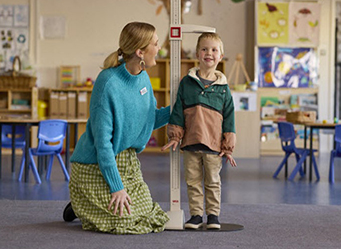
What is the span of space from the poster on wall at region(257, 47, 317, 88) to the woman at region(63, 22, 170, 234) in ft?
23.1

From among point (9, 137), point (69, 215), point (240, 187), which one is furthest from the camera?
point (9, 137)

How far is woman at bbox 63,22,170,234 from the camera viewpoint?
296 cm

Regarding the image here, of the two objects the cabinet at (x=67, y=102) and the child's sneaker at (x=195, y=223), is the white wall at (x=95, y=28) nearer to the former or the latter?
the cabinet at (x=67, y=102)

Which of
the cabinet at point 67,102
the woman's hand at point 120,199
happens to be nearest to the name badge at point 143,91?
the woman's hand at point 120,199

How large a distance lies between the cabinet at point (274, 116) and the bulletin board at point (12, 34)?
4193 mm

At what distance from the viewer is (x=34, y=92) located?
977 cm

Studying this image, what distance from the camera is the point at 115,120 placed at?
2.99 m

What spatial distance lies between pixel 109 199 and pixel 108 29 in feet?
24.7

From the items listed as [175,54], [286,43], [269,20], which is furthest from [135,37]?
[286,43]

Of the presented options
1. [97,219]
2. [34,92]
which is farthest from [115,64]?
[34,92]

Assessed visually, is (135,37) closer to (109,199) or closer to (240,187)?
(109,199)

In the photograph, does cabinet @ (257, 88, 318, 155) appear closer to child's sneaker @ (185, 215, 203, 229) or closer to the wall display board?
the wall display board

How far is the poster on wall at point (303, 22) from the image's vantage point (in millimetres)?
9891

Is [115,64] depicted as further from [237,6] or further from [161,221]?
[237,6]
